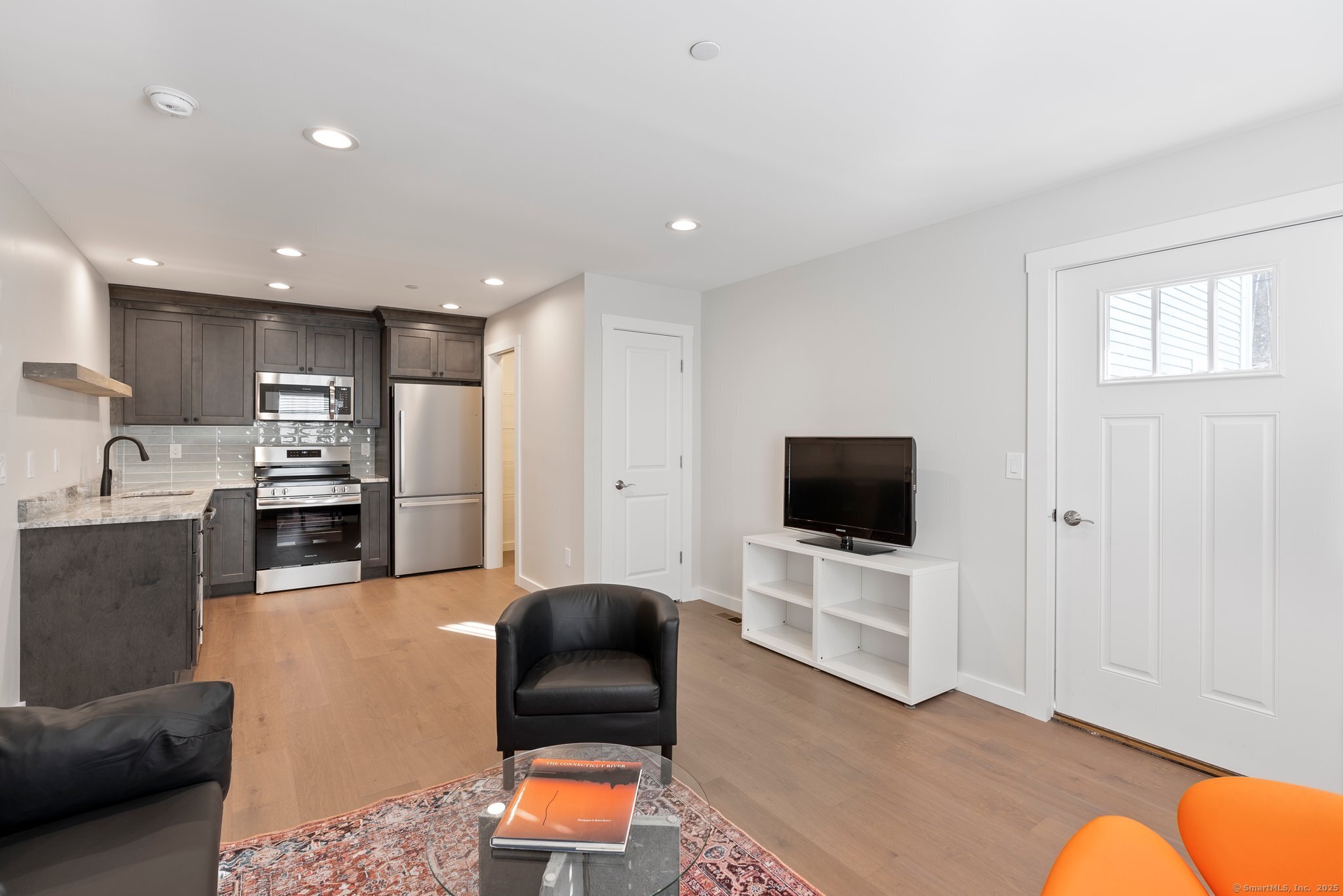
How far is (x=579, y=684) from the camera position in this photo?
228 cm

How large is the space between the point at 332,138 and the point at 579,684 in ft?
7.39

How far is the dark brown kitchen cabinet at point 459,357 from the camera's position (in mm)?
5867

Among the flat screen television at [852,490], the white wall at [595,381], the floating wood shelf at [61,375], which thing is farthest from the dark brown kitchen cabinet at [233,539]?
the flat screen television at [852,490]

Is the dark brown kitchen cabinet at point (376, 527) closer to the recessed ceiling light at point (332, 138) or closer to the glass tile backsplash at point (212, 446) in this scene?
the glass tile backsplash at point (212, 446)

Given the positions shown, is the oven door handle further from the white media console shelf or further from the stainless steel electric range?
the white media console shelf

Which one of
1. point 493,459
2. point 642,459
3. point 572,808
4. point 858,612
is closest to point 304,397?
point 493,459

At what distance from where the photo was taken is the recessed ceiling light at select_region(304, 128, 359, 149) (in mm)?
2340

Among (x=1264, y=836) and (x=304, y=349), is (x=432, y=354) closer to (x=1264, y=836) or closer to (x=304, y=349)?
(x=304, y=349)

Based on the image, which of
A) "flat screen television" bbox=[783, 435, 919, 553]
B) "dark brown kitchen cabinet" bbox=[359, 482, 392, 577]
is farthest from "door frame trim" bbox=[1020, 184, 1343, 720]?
"dark brown kitchen cabinet" bbox=[359, 482, 392, 577]

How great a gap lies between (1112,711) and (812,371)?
2.34m

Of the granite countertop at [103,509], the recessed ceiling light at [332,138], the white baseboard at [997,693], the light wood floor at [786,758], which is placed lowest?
the light wood floor at [786,758]

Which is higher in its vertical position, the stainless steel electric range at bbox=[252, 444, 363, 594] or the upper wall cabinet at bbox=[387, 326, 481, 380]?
the upper wall cabinet at bbox=[387, 326, 481, 380]

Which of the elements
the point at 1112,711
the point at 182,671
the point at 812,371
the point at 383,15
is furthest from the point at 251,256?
the point at 1112,711

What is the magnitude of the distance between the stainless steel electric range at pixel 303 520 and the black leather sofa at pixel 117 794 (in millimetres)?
4040
